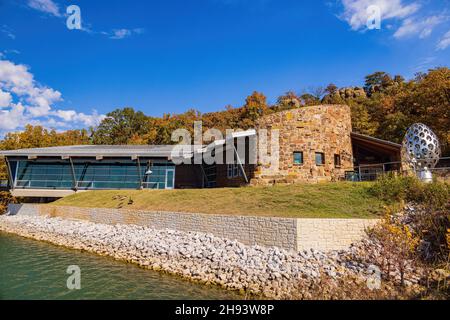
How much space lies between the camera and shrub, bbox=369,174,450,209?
38.0ft

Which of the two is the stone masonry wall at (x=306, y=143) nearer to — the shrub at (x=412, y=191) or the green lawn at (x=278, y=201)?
the green lawn at (x=278, y=201)

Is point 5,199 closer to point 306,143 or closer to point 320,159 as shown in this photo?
point 306,143

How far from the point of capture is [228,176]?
2398 cm

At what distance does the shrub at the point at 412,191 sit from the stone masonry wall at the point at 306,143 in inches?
198

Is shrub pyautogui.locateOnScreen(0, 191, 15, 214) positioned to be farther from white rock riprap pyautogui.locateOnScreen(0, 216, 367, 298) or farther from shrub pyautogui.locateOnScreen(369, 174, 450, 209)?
shrub pyautogui.locateOnScreen(369, 174, 450, 209)

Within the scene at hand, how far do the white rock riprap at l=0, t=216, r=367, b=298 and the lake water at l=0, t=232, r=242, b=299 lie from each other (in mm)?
619

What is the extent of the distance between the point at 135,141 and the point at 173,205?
108ft

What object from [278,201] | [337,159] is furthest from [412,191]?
[337,159]

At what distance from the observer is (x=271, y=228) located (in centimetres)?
1209

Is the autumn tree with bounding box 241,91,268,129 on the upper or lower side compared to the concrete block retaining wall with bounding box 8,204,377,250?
upper

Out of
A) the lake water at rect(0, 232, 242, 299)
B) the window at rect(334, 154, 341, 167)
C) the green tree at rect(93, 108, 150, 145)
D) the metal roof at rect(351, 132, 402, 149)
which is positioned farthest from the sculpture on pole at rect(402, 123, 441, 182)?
the green tree at rect(93, 108, 150, 145)

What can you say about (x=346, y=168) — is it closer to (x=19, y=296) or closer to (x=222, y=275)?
(x=222, y=275)

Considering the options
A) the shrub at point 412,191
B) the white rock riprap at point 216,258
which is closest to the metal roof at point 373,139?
the shrub at point 412,191

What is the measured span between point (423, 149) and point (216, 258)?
12.8m
